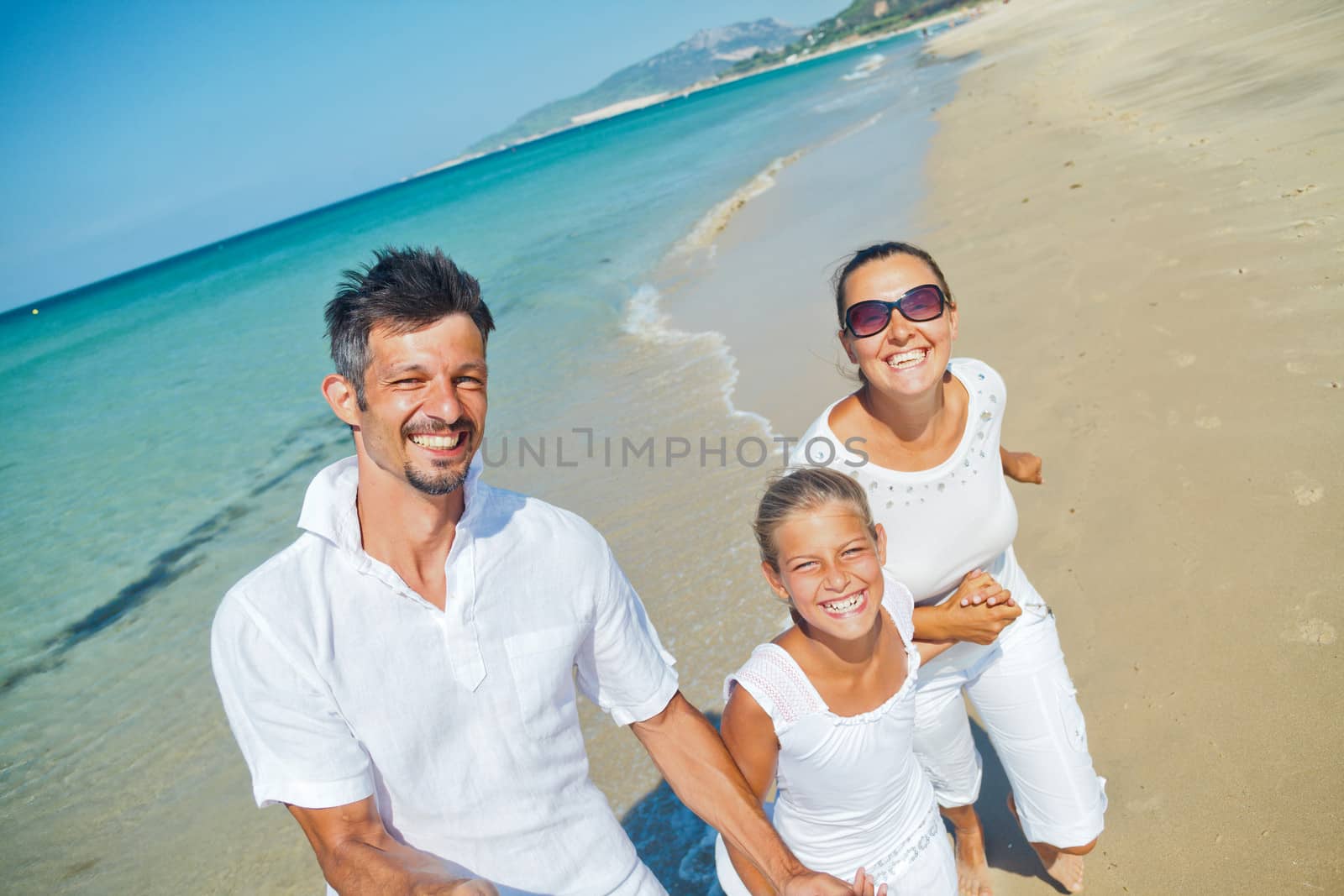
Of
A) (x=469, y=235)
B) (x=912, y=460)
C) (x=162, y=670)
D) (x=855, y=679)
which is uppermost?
(x=469, y=235)

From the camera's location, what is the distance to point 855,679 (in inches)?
89.8

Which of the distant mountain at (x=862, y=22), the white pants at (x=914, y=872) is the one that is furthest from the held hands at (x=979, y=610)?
the distant mountain at (x=862, y=22)

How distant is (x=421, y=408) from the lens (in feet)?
6.70

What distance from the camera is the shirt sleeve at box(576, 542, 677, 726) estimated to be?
2.15 m

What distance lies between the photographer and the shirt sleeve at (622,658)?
7.06ft

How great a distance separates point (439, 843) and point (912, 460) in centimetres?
186

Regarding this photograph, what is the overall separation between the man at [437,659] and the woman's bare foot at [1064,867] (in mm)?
1346

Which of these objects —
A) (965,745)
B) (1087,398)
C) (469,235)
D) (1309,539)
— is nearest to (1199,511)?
(1309,539)

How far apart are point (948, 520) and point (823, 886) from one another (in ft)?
4.07

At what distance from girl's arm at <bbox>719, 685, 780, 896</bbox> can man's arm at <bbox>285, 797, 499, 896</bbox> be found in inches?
31.3

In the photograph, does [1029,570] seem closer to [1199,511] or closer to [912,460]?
[1199,511]

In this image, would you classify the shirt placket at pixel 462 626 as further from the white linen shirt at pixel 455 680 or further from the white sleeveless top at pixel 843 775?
the white sleeveless top at pixel 843 775

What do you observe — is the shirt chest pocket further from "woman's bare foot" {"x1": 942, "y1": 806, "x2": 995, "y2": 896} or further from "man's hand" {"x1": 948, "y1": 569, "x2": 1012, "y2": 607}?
"woman's bare foot" {"x1": 942, "y1": 806, "x2": 995, "y2": 896}

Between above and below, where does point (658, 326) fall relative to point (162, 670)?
above
